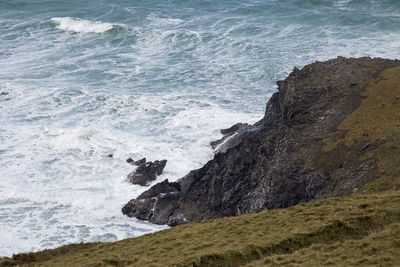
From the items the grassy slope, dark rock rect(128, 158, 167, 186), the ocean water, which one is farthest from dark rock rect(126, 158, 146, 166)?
the grassy slope

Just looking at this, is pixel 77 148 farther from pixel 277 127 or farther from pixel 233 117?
pixel 277 127

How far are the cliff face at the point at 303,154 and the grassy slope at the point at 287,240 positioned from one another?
1701 mm

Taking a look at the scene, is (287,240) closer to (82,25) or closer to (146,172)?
(146,172)

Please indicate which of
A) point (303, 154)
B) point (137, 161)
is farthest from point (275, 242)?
point (137, 161)

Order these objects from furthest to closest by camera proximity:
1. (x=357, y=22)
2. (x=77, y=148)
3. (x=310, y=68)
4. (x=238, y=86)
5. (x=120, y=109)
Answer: (x=357, y=22), (x=238, y=86), (x=120, y=109), (x=77, y=148), (x=310, y=68)

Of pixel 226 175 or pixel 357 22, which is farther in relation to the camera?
pixel 357 22

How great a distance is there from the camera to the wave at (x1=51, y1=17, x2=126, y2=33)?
7619 centimetres

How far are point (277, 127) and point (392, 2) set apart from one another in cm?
5648

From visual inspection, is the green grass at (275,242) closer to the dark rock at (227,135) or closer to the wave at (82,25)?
the dark rock at (227,135)

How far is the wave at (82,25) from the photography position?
76188 mm

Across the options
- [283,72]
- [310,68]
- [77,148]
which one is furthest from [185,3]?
[310,68]

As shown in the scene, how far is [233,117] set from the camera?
45.3 meters

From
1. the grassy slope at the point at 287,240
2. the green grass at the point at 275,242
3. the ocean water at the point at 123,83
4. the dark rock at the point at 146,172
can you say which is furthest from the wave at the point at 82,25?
the green grass at the point at 275,242

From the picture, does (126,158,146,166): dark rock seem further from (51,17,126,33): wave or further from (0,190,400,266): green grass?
(51,17,126,33): wave
